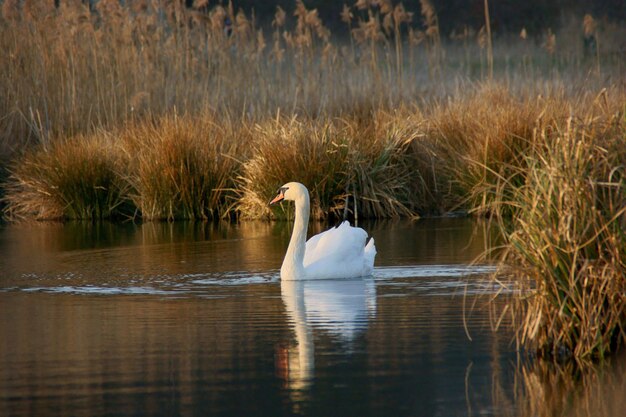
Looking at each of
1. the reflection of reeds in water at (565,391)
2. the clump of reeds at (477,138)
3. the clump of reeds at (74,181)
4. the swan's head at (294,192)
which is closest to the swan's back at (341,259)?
the swan's head at (294,192)

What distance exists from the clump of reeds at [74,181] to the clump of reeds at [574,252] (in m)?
10.3

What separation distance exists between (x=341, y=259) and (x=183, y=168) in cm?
581

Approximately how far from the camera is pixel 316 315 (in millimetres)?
8078

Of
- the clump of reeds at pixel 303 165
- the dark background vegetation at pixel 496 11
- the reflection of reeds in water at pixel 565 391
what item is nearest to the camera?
the reflection of reeds in water at pixel 565 391

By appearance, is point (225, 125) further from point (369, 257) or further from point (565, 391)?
point (565, 391)

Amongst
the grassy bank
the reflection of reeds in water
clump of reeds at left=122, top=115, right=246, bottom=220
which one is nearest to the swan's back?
the grassy bank

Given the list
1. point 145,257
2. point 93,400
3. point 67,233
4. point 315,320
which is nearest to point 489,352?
point 315,320

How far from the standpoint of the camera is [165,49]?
59.4ft

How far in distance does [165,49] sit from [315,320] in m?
10.9

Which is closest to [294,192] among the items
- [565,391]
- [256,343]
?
[256,343]

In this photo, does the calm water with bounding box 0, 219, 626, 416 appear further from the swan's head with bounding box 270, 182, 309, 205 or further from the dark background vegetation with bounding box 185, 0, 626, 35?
the dark background vegetation with bounding box 185, 0, 626, 35

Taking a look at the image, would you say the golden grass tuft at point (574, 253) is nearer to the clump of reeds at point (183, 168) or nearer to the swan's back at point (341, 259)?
the swan's back at point (341, 259)

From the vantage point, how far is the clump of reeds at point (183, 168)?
51.6 ft

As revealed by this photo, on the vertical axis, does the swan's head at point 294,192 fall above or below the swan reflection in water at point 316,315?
above
